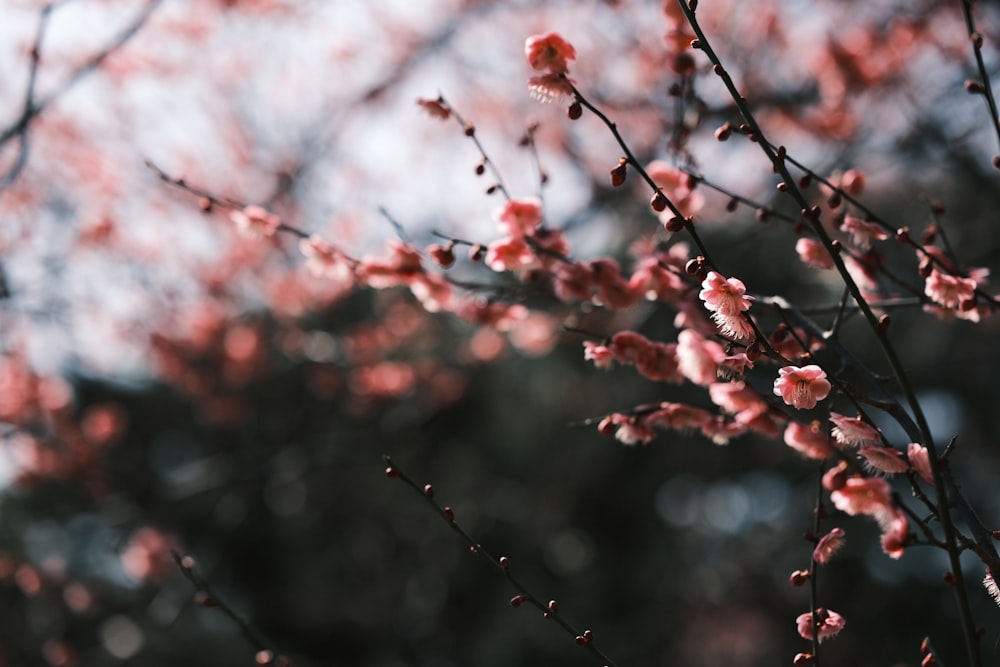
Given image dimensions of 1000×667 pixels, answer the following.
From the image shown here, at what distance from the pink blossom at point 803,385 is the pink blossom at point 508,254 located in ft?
2.97

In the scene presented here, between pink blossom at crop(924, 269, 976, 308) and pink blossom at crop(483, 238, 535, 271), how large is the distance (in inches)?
38.8

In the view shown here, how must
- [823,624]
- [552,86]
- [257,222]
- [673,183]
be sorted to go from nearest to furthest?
[823,624] < [552,86] < [673,183] < [257,222]

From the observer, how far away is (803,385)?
5.19 feet

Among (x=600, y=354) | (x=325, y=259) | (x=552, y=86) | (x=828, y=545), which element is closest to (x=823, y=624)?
(x=828, y=545)

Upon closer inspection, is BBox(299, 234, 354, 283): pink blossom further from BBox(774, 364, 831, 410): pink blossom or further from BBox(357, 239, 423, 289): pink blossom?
BBox(774, 364, 831, 410): pink blossom

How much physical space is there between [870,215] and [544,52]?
2.97 ft

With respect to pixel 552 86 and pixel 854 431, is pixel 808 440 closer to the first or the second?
pixel 854 431

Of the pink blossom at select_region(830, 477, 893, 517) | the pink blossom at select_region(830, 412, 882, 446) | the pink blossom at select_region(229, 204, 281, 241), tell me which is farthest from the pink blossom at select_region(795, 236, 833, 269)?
the pink blossom at select_region(229, 204, 281, 241)

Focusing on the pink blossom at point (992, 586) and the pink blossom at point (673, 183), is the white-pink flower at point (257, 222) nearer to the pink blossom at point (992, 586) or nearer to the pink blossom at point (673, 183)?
the pink blossom at point (673, 183)

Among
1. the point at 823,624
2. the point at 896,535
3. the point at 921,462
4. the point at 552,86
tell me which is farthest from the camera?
the point at 552,86

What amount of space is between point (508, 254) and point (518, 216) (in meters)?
0.11

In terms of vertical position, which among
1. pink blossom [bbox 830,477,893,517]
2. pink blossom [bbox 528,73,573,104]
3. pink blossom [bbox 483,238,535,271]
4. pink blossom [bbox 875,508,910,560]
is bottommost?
pink blossom [bbox 875,508,910,560]

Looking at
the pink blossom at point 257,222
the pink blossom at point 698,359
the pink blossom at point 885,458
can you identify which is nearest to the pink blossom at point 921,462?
the pink blossom at point 885,458

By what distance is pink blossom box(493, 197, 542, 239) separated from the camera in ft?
7.61
